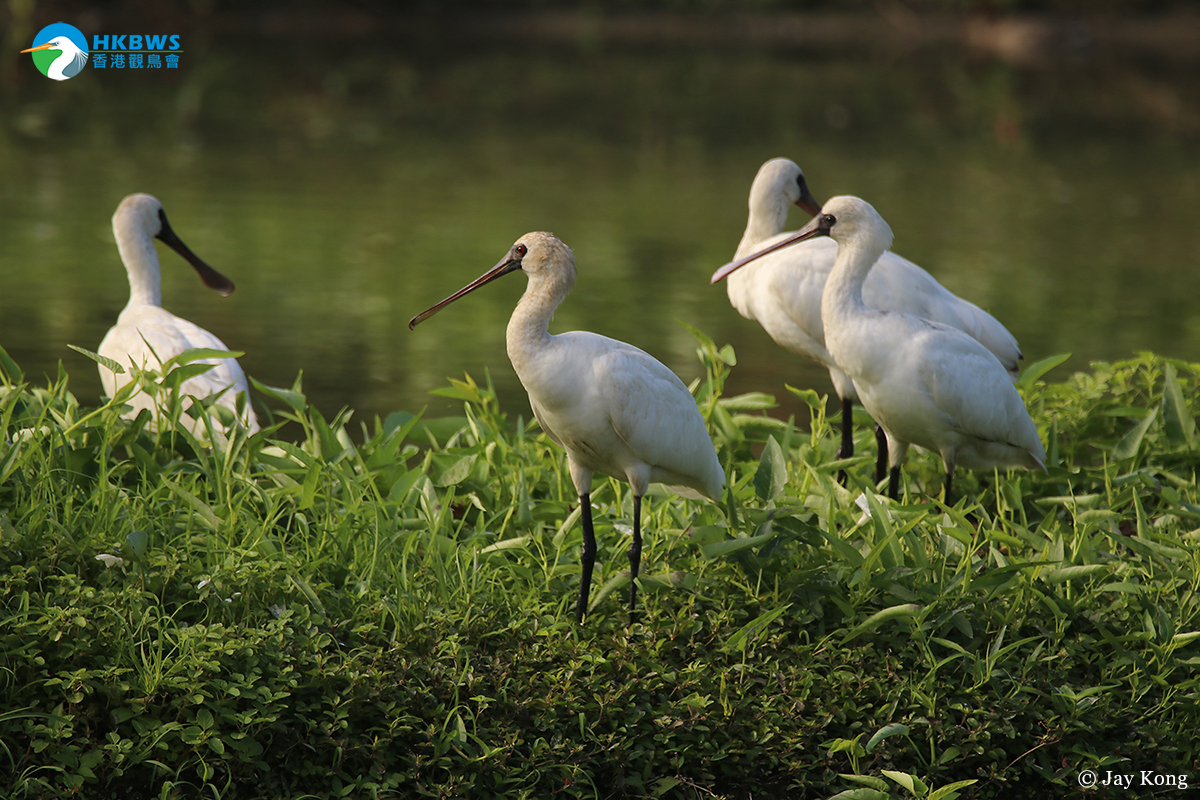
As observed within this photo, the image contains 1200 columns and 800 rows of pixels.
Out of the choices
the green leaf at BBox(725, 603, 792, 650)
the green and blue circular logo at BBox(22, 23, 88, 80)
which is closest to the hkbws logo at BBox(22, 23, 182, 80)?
the green and blue circular logo at BBox(22, 23, 88, 80)

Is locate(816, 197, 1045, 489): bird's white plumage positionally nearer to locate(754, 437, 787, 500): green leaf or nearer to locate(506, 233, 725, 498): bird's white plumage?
locate(754, 437, 787, 500): green leaf

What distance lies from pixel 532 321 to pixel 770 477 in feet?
3.17

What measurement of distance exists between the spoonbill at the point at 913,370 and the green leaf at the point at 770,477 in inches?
21.9

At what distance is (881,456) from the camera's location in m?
5.01

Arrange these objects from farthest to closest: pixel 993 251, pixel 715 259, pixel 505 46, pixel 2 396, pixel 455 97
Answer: pixel 505 46
pixel 455 97
pixel 993 251
pixel 715 259
pixel 2 396

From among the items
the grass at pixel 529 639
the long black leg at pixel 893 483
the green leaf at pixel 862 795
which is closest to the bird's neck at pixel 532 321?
the grass at pixel 529 639

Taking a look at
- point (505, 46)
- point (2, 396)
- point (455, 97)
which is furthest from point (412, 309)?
point (505, 46)

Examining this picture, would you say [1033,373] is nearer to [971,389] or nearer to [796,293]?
[796,293]

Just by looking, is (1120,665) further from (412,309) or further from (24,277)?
(24,277)

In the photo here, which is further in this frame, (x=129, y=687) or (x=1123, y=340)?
(x=1123, y=340)

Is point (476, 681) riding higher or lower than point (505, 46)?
lower

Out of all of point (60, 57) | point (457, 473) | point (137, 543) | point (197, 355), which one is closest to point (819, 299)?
point (457, 473)

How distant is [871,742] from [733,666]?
406mm

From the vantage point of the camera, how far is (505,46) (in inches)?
1021
